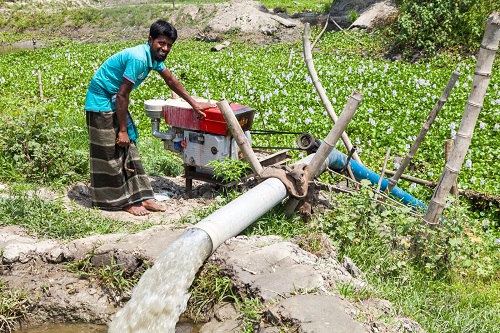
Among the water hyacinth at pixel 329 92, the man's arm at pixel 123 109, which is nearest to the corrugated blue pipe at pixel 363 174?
the water hyacinth at pixel 329 92

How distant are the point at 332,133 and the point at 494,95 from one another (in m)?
6.10

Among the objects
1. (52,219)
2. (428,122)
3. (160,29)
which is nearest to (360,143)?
(428,122)

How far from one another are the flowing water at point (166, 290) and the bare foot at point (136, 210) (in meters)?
1.78

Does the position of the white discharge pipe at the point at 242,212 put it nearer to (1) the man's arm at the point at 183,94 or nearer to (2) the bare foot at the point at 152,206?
(1) the man's arm at the point at 183,94

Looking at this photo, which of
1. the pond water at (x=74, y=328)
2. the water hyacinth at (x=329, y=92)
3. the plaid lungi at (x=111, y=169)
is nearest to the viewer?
the pond water at (x=74, y=328)

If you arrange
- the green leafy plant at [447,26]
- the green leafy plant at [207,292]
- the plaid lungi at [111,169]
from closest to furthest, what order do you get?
the green leafy plant at [207,292] → the plaid lungi at [111,169] → the green leafy plant at [447,26]

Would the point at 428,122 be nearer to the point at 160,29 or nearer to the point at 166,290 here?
the point at 160,29

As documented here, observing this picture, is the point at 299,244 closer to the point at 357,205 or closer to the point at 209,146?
the point at 357,205

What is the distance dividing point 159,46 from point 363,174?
2.29 m

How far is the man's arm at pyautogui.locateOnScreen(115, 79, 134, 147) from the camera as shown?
5227 millimetres

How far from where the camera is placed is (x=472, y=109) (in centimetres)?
443

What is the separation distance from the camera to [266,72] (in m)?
13.5

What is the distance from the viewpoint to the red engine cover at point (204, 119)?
561cm

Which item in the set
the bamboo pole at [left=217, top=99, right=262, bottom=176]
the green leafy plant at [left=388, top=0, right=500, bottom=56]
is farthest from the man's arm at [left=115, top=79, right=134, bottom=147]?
the green leafy plant at [left=388, top=0, right=500, bottom=56]
